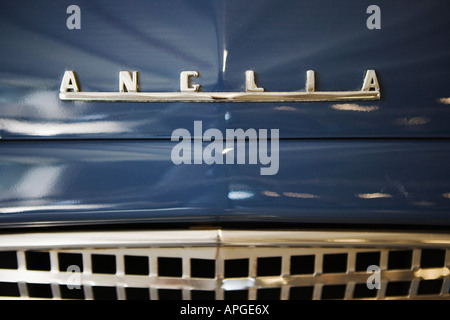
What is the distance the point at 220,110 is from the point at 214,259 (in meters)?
0.25

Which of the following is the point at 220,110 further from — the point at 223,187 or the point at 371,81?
the point at 371,81

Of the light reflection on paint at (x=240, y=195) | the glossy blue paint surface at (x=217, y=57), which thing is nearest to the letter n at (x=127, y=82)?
the glossy blue paint surface at (x=217, y=57)

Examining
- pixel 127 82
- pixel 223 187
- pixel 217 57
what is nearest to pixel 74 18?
pixel 127 82

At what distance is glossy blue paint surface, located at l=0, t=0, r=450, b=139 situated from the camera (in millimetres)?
585

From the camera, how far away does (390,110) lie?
59 cm

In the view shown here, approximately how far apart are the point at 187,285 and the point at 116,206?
0.59ft

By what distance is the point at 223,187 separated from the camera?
59 cm

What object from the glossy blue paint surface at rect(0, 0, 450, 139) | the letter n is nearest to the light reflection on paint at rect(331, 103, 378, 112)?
the glossy blue paint surface at rect(0, 0, 450, 139)

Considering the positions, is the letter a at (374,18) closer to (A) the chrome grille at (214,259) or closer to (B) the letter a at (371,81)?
(B) the letter a at (371,81)

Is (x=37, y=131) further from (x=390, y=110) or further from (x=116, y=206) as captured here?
(x=390, y=110)

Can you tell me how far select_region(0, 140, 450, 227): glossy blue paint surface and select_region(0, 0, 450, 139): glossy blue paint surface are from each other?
0.15 feet

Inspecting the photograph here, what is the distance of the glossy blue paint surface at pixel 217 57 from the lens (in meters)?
0.58

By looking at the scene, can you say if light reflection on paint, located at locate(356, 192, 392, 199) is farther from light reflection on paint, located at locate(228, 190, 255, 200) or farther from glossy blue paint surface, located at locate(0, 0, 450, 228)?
light reflection on paint, located at locate(228, 190, 255, 200)
